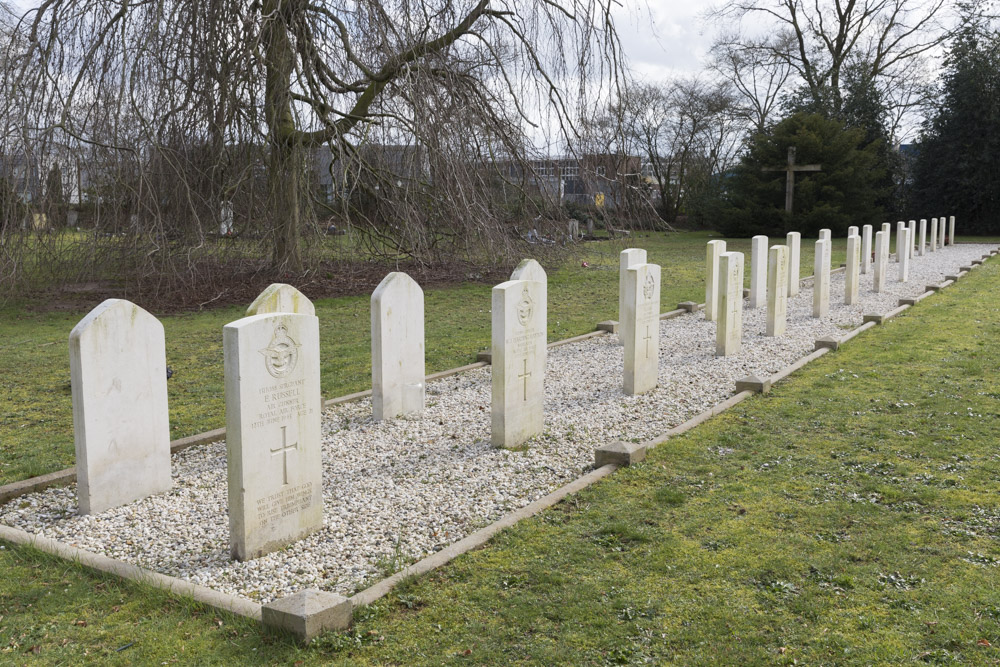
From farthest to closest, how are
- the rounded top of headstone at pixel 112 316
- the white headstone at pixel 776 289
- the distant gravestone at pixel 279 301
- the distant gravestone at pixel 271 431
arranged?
the white headstone at pixel 776 289 < the distant gravestone at pixel 279 301 < the rounded top of headstone at pixel 112 316 < the distant gravestone at pixel 271 431

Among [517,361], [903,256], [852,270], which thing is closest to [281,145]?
[517,361]

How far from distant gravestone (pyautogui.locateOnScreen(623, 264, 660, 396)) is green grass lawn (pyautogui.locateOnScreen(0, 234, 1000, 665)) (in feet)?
3.79

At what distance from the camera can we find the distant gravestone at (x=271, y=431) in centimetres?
407

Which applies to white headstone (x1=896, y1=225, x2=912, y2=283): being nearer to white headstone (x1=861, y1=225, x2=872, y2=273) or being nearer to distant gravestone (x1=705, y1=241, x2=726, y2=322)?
white headstone (x1=861, y1=225, x2=872, y2=273)

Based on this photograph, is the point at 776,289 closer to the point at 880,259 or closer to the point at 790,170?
the point at 880,259

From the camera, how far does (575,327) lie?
459 inches

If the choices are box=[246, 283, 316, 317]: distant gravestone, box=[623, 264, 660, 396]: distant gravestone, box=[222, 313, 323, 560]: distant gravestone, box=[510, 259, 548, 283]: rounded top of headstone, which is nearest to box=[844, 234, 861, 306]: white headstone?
box=[623, 264, 660, 396]: distant gravestone

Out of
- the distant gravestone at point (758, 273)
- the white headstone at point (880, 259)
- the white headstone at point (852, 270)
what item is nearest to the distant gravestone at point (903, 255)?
the white headstone at point (880, 259)

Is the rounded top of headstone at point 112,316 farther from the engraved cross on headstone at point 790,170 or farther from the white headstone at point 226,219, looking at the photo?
the engraved cross on headstone at point 790,170

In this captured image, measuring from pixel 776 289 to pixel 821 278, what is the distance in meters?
2.10

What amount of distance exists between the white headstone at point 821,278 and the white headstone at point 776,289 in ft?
4.88

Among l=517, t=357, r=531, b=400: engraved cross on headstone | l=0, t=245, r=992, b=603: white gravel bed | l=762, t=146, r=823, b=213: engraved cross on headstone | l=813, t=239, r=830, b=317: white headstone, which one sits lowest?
l=0, t=245, r=992, b=603: white gravel bed

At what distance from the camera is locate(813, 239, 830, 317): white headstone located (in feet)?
39.9

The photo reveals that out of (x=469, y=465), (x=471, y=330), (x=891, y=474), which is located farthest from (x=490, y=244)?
(x=891, y=474)
